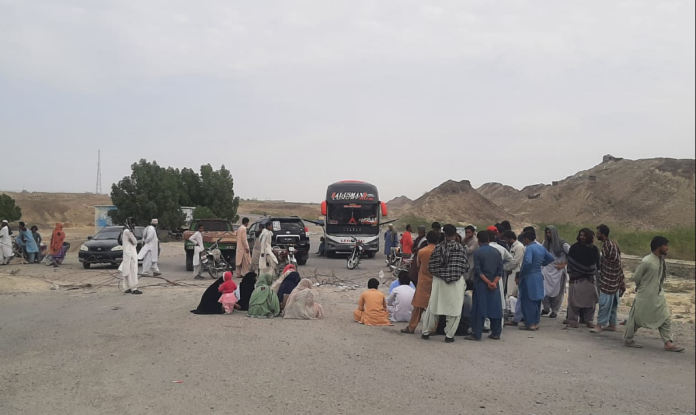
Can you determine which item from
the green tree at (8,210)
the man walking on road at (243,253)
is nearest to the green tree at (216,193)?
the green tree at (8,210)

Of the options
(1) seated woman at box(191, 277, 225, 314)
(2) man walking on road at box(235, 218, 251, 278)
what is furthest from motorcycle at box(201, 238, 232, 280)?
(1) seated woman at box(191, 277, 225, 314)

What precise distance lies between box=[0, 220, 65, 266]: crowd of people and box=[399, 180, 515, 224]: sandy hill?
5157 centimetres

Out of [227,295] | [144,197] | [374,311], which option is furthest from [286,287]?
[144,197]

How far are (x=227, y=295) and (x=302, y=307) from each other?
4.79 ft

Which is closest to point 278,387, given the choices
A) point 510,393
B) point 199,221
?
point 510,393

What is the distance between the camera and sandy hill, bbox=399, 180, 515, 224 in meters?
66.9

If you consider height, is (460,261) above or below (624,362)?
above

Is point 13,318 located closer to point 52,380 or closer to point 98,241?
point 52,380

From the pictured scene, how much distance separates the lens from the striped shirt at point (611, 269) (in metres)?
7.83

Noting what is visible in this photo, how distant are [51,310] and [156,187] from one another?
2478 cm

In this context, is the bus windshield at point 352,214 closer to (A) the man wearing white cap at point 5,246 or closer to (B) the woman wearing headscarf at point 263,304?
(A) the man wearing white cap at point 5,246

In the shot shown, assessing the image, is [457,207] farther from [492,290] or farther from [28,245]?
[492,290]

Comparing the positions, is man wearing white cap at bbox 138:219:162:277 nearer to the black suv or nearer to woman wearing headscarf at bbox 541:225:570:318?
the black suv

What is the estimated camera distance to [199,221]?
18.0m
